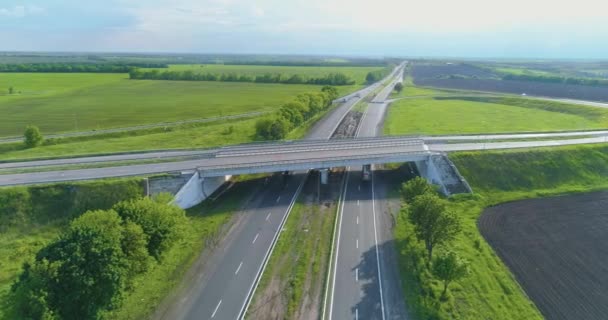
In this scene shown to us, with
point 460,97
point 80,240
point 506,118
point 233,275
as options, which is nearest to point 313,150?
point 233,275

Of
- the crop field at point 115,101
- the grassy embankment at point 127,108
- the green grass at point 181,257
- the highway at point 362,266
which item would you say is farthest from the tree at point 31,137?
the highway at point 362,266

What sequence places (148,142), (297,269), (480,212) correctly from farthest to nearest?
1. (148,142)
2. (480,212)
3. (297,269)

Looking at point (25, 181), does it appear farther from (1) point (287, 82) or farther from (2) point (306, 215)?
(1) point (287, 82)

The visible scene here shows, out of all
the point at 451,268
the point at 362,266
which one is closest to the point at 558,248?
the point at 451,268

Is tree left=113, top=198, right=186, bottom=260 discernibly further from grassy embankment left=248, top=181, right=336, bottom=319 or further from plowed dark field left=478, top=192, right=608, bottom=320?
plowed dark field left=478, top=192, right=608, bottom=320

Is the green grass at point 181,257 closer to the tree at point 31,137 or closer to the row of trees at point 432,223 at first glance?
the row of trees at point 432,223

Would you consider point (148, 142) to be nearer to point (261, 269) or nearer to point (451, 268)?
point (261, 269)

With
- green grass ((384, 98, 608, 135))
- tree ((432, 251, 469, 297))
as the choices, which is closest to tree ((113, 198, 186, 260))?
tree ((432, 251, 469, 297))
